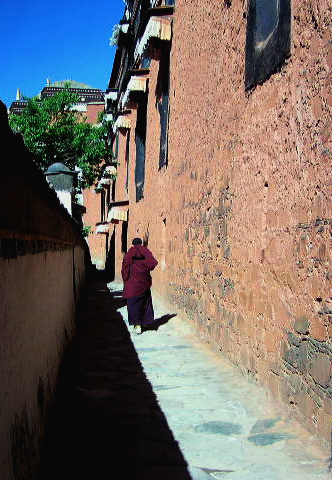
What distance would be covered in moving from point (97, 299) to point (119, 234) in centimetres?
626

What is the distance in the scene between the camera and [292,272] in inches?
155

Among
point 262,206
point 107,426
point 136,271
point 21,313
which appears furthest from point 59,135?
point 21,313

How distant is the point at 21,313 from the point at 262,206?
8.47 feet

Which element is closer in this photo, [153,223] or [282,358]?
[282,358]

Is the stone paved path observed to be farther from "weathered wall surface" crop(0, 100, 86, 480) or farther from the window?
the window

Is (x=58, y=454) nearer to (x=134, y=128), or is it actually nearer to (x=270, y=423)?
(x=270, y=423)

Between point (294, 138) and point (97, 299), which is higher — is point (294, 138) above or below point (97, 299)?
above

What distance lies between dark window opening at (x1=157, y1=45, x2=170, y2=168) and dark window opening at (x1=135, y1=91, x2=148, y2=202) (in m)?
2.55

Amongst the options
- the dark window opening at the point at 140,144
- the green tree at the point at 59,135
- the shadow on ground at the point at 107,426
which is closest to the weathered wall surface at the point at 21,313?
the shadow on ground at the point at 107,426

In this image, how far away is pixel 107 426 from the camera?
4.00 m

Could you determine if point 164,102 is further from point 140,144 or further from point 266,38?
point 266,38

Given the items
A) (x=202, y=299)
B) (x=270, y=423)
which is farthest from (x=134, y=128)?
(x=270, y=423)

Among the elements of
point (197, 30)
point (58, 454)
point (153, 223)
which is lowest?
point (58, 454)

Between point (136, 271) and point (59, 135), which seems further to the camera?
point (59, 135)
